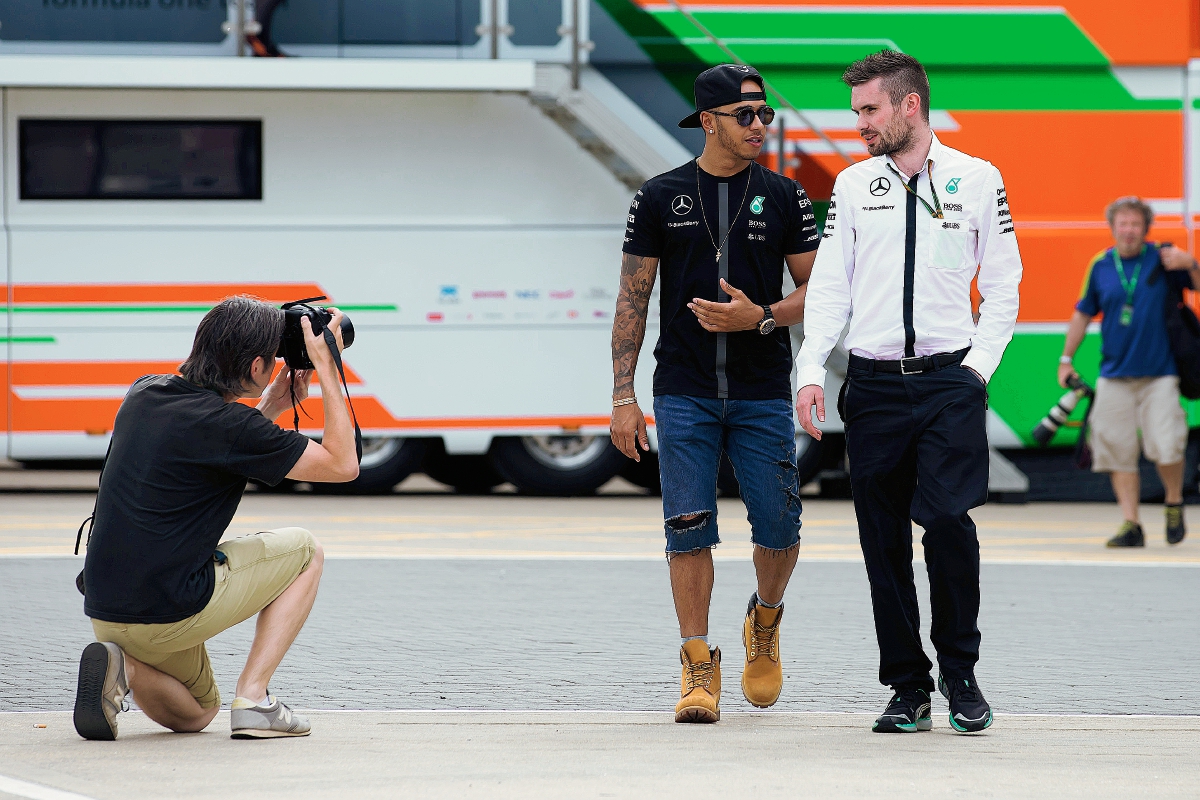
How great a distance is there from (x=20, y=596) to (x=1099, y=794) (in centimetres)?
556

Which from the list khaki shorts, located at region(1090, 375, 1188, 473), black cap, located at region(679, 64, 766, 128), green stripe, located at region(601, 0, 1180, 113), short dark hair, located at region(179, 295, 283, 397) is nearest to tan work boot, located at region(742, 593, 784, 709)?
black cap, located at region(679, 64, 766, 128)

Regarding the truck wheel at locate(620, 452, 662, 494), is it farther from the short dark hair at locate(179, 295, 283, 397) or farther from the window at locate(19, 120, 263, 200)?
the short dark hair at locate(179, 295, 283, 397)


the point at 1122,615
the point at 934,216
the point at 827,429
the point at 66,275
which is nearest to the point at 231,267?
the point at 66,275

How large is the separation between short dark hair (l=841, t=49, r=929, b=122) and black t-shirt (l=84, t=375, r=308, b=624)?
1.96 m

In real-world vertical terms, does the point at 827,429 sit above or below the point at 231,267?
below

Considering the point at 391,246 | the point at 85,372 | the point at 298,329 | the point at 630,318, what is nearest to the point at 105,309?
the point at 85,372

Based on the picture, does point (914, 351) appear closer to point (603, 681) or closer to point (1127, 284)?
point (603, 681)

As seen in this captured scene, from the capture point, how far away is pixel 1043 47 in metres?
13.4

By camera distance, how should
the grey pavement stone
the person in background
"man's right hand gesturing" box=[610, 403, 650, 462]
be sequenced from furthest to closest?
the person in background
the grey pavement stone
"man's right hand gesturing" box=[610, 403, 650, 462]

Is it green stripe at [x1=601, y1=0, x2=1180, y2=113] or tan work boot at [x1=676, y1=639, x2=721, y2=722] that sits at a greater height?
green stripe at [x1=601, y1=0, x2=1180, y2=113]

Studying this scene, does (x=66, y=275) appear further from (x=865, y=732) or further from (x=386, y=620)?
(x=865, y=732)

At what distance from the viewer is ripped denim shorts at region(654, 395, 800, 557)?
5242 millimetres

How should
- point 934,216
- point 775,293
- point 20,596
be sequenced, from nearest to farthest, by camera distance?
point 934,216 → point 775,293 → point 20,596

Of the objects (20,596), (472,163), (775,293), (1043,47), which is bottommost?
(20,596)
